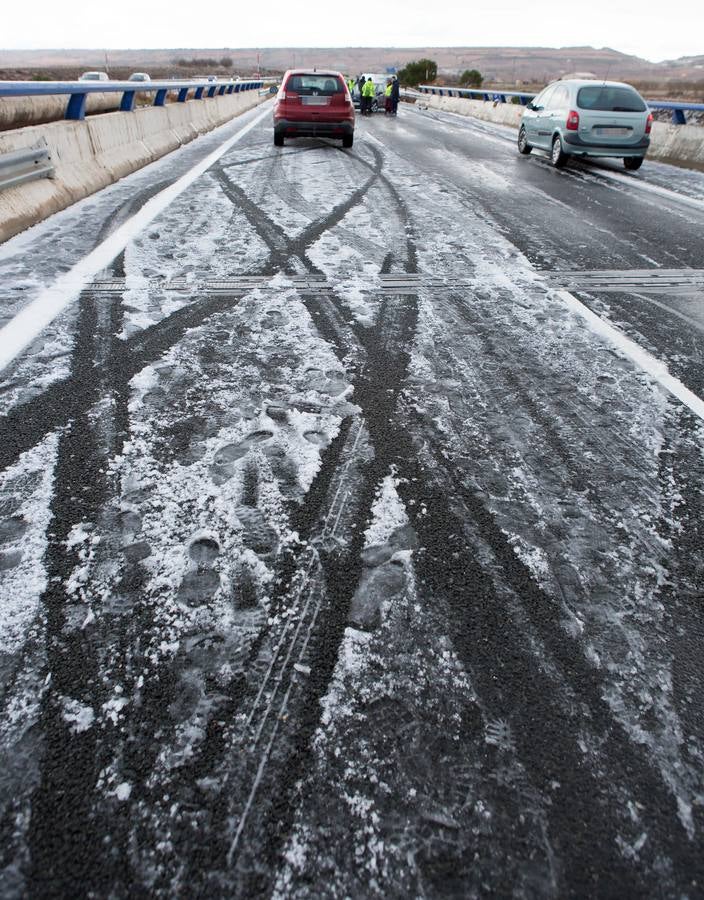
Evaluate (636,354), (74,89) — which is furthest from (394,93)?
(636,354)

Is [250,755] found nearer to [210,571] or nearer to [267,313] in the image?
[210,571]

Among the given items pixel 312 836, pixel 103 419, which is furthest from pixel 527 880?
pixel 103 419

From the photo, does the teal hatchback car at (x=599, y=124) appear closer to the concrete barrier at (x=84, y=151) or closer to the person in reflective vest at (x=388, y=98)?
the concrete barrier at (x=84, y=151)

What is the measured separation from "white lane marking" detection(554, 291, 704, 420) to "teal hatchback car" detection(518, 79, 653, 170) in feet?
25.9

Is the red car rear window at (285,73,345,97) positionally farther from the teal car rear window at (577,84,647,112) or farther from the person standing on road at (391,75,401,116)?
the person standing on road at (391,75,401,116)

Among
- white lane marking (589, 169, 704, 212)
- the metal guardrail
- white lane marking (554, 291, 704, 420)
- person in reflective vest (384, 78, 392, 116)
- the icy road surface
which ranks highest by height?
person in reflective vest (384, 78, 392, 116)

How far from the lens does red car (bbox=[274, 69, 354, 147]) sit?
Answer: 13.3 m

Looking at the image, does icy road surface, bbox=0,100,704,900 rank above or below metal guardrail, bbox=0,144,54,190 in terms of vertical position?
below

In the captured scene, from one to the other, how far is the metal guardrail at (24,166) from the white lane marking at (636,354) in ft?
17.3

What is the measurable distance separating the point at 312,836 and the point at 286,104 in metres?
14.6

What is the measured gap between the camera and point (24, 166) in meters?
6.48

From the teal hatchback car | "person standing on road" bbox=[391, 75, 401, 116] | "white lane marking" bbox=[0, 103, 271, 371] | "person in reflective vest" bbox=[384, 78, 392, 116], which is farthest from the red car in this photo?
"person in reflective vest" bbox=[384, 78, 392, 116]

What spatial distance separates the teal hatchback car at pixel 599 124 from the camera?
11000mm

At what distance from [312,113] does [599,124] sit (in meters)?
5.84
